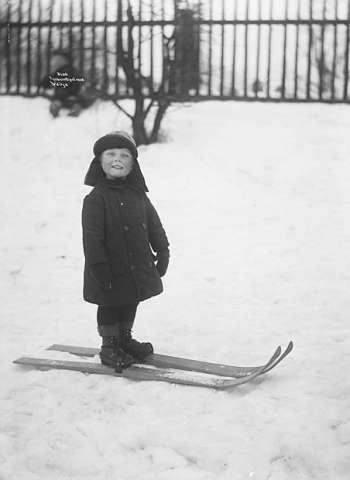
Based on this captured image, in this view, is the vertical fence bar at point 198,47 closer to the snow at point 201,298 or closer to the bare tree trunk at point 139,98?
the snow at point 201,298

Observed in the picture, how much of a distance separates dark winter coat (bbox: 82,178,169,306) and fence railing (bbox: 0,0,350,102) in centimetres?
561

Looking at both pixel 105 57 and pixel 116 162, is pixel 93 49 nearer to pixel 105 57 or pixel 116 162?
pixel 105 57

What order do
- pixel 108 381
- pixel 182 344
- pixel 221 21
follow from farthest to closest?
pixel 221 21
pixel 182 344
pixel 108 381

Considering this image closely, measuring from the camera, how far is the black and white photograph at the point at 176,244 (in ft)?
9.00

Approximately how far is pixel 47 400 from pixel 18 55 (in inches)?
312

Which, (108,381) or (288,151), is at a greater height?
(288,151)

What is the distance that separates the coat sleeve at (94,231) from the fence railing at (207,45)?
18.6 feet

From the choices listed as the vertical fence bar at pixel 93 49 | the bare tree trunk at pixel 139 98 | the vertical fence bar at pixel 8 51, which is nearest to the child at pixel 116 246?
the bare tree trunk at pixel 139 98

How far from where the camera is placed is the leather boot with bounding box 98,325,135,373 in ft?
11.7

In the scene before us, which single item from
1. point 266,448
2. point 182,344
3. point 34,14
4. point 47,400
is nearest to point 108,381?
point 47,400


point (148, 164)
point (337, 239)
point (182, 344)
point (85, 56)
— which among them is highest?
point (85, 56)

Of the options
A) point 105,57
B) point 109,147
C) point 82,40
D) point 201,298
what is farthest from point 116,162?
point 82,40

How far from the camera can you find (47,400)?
3.14 metres

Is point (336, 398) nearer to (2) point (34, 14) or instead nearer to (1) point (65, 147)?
(1) point (65, 147)
